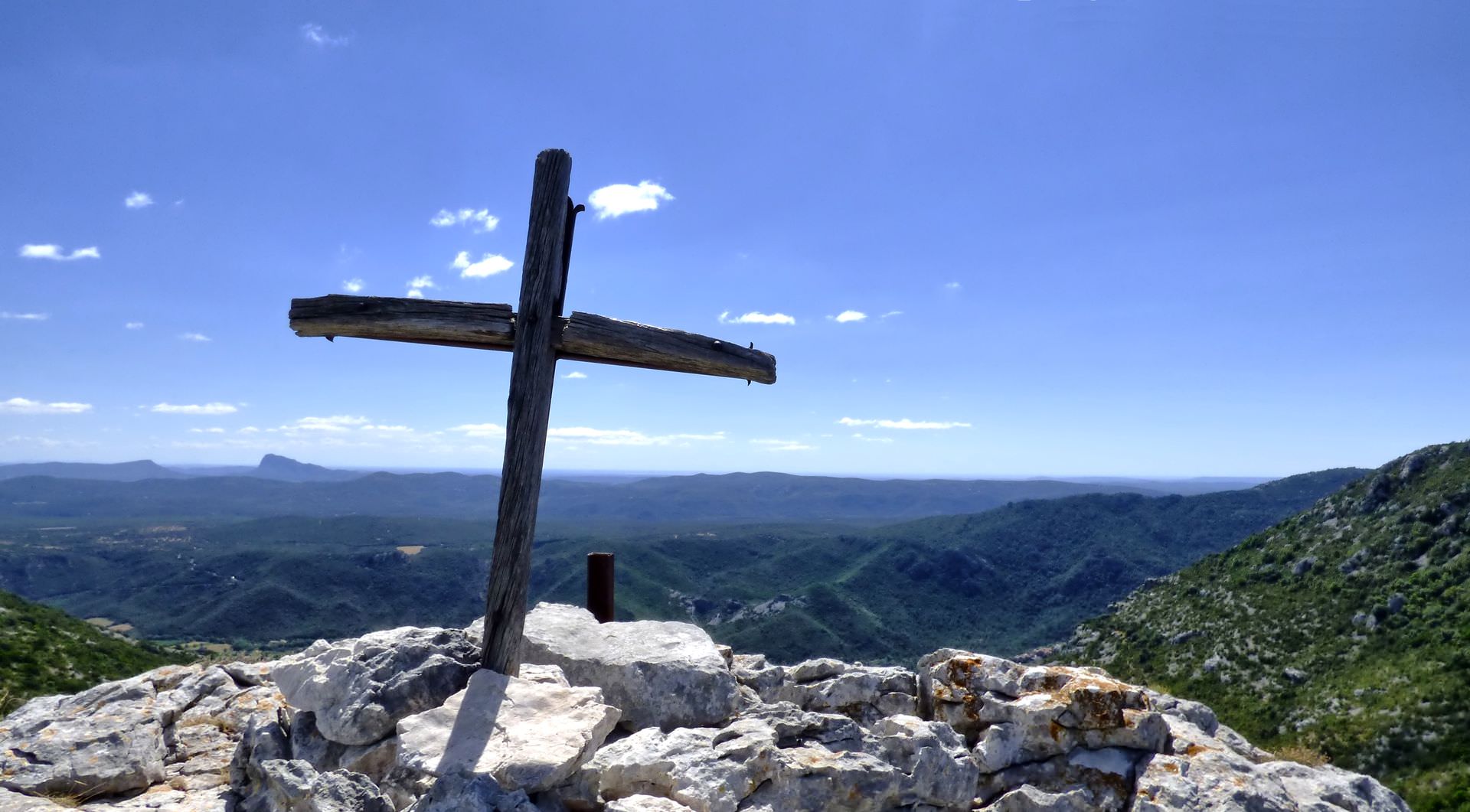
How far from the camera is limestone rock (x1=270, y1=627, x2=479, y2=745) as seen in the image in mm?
6770

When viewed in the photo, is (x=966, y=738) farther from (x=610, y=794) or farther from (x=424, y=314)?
(x=424, y=314)

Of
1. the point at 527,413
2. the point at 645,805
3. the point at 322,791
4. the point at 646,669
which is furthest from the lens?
the point at 646,669

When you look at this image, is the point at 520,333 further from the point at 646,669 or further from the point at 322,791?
the point at 322,791

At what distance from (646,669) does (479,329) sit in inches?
161

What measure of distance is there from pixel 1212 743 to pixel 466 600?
492ft

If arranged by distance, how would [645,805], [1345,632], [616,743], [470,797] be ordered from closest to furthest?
1. [470,797]
2. [645,805]
3. [616,743]
4. [1345,632]

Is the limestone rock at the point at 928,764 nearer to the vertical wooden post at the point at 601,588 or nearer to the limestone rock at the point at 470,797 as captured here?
the limestone rock at the point at 470,797

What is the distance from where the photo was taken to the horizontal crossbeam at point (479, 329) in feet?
25.7

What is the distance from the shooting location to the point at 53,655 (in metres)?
31.8

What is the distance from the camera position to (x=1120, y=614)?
250 ft

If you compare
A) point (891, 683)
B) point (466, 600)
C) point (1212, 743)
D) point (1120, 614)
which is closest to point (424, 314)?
point (891, 683)

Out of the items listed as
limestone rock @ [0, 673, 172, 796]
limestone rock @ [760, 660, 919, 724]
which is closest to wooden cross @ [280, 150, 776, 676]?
limestone rock @ [0, 673, 172, 796]

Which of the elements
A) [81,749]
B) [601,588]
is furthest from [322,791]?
[601,588]

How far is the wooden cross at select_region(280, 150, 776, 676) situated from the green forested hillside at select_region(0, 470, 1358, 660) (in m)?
92.2
